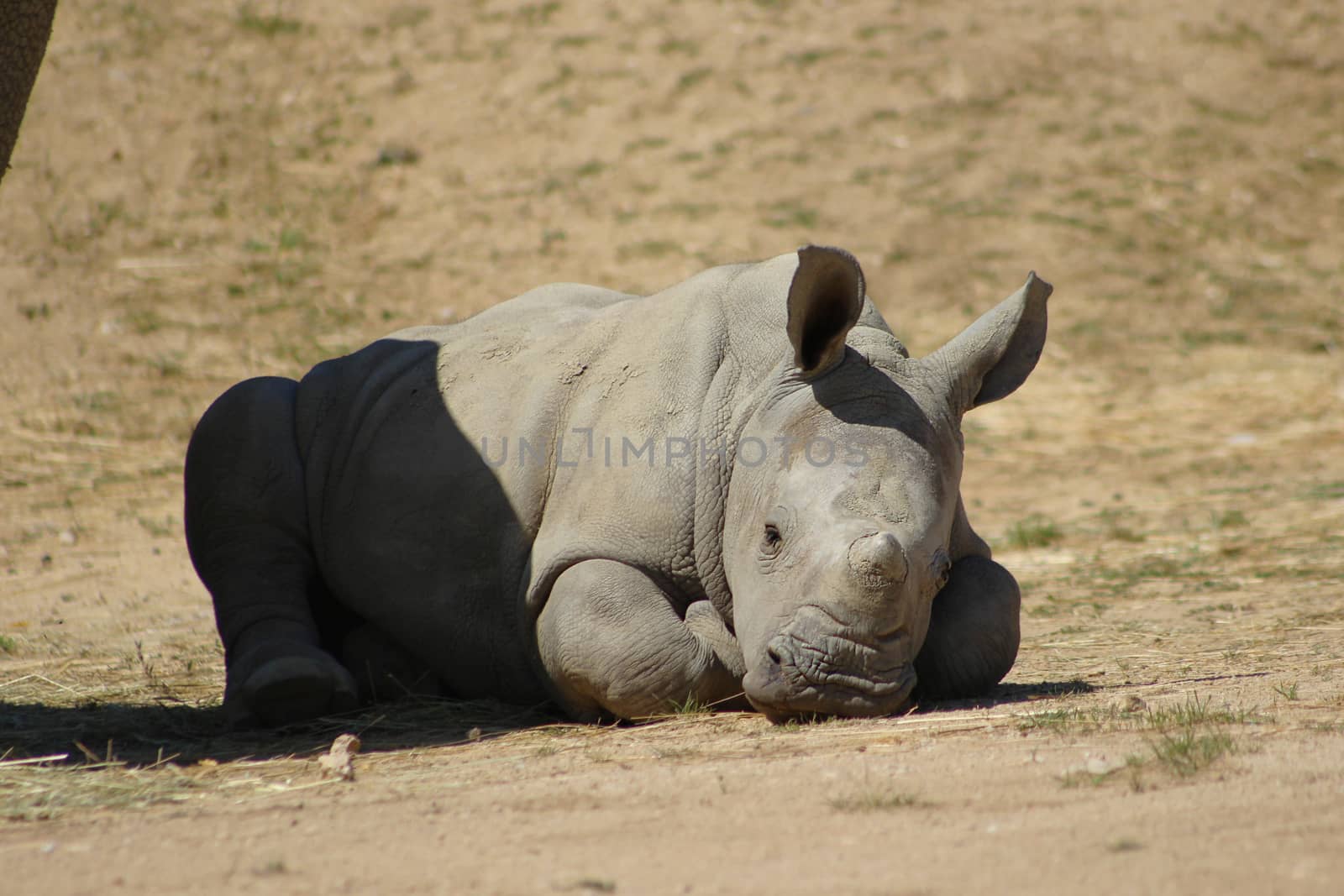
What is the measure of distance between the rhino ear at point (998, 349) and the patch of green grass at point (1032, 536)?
3805 mm

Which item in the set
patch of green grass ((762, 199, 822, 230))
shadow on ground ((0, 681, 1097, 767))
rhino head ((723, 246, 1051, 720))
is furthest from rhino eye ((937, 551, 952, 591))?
patch of green grass ((762, 199, 822, 230))

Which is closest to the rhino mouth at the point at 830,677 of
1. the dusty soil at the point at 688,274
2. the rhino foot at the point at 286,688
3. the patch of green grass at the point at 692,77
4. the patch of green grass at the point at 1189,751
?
the dusty soil at the point at 688,274

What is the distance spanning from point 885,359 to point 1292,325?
9.44 meters

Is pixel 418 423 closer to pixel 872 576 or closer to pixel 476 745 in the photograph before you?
pixel 476 745

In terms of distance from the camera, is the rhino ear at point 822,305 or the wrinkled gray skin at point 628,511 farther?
the rhino ear at point 822,305

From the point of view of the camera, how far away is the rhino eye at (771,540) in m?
4.68

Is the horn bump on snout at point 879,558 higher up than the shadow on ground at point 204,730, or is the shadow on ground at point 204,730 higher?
the horn bump on snout at point 879,558

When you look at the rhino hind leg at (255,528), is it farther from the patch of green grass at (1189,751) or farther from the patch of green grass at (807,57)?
the patch of green grass at (807,57)

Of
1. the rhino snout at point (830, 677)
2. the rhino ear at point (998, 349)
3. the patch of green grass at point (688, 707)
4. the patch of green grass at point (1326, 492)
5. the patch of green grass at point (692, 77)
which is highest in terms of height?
the patch of green grass at point (692, 77)

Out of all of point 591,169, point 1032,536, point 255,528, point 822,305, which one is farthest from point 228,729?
point 591,169

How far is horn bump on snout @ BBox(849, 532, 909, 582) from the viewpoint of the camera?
4328 millimetres

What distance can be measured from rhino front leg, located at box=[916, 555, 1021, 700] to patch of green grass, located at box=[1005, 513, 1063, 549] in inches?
152

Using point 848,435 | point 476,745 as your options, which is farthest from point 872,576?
point 476,745

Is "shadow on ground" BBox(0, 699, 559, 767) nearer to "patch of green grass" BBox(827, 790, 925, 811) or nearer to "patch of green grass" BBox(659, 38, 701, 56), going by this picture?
"patch of green grass" BBox(827, 790, 925, 811)
